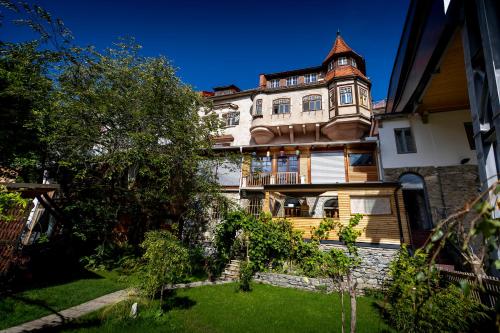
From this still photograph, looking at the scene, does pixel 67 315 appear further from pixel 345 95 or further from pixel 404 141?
pixel 345 95

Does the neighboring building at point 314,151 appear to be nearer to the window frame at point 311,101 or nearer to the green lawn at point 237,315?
the window frame at point 311,101

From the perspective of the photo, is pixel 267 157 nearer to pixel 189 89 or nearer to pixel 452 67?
pixel 189 89

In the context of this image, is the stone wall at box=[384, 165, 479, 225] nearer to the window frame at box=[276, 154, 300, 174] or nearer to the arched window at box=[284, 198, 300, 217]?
the window frame at box=[276, 154, 300, 174]

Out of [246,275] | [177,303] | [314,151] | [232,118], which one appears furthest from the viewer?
[232,118]

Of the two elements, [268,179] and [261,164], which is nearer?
[268,179]

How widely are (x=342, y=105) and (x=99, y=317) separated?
752 inches

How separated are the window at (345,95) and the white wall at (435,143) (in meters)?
4.61

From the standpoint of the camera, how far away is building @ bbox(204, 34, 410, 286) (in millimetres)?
12242

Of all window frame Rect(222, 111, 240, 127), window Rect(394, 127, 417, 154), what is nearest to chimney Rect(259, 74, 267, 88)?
window frame Rect(222, 111, 240, 127)

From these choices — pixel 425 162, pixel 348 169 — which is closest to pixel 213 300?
pixel 348 169

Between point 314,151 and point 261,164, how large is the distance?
4.09 meters

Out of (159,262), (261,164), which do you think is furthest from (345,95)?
A: (159,262)

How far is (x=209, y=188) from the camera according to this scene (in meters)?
13.8

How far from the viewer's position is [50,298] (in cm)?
802
